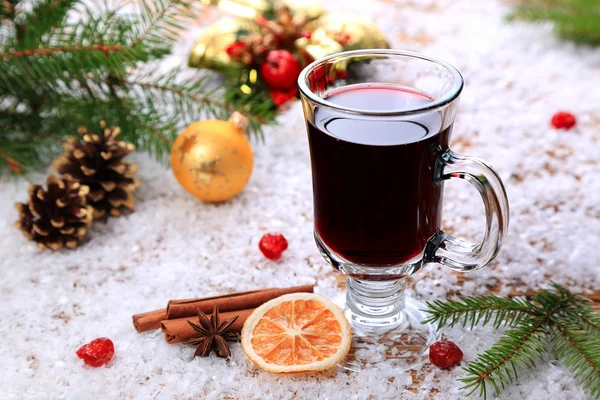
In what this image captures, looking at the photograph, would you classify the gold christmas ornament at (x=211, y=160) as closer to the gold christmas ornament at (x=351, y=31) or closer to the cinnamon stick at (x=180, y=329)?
the cinnamon stick at (x=180, y=329)

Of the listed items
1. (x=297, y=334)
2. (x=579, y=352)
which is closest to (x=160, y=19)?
(x=297, y=334)

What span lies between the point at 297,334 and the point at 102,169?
632 mm

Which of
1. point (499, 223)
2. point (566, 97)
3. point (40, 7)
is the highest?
point (40, 7)

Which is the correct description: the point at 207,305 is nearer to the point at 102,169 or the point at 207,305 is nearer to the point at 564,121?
the point at 102,169

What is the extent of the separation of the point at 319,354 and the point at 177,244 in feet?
1.52

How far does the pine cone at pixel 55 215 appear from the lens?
129cm

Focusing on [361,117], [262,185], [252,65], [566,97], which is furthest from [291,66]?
[361,117]

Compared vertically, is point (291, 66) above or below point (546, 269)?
above

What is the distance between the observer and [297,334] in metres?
1.02

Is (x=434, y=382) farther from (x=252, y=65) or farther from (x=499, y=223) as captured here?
(x=252, y=65)

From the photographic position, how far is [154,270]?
1.26m

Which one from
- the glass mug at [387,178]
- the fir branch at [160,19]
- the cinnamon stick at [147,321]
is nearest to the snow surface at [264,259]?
the cinnamon stick at [147,321]

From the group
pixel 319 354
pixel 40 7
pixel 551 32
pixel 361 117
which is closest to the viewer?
pixel 361 117

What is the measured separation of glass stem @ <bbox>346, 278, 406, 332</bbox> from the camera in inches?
42.1
